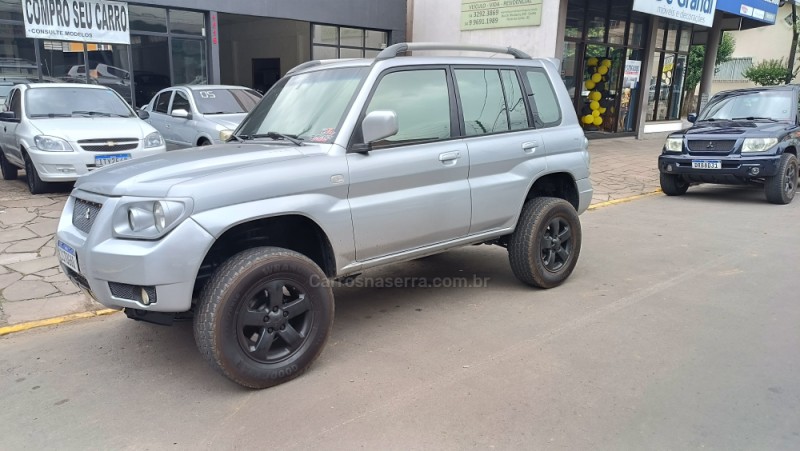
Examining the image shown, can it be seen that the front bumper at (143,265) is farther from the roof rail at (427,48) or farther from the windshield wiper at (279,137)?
the roof rail at (427,48)

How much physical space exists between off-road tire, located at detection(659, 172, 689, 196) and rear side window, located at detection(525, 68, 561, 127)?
5.62m

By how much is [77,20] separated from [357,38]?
7886 mm

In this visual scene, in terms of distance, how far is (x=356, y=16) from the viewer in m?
16.8

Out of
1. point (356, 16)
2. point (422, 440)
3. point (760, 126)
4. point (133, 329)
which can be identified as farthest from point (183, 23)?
point (422, 440)

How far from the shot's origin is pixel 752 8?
60.8ft

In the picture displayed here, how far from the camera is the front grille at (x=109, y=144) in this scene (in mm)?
7926

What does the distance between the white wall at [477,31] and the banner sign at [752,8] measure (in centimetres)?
673

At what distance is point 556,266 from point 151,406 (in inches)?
135

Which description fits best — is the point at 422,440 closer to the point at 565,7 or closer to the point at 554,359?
the point at 554,359

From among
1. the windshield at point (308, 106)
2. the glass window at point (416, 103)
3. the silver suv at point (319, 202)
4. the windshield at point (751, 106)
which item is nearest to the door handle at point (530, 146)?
the silver suv at point (319, 202)

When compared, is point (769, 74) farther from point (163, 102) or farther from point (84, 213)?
point (84, 213)

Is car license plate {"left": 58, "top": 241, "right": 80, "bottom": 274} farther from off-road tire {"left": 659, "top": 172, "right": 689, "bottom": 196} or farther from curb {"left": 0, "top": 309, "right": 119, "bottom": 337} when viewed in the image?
off-road tire {"left": 659, "top": 172, "right": 689, "bottom": 196}

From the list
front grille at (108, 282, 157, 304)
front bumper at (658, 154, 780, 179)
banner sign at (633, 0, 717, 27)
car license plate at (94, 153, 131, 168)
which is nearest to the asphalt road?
front grille at (108, 282, 157, 304)

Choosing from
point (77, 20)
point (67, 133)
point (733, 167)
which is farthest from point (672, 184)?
point (77, 20)
